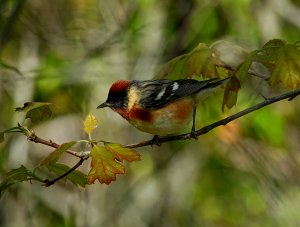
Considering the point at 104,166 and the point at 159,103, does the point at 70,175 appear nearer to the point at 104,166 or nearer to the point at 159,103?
the point at 104,166

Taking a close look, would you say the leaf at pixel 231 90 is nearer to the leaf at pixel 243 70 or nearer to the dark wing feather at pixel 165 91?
the leaf at pixel 243 70

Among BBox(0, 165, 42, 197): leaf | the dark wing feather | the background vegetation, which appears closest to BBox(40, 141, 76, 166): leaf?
BBox(0, 165, 42, 197): leaf

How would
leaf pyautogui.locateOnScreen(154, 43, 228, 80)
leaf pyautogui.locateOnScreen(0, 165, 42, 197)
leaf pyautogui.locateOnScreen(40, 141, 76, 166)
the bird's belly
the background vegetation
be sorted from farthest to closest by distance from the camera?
the background vegetation < the bird's belly < leaf pyautogui.locateOnScreen(154, 43, 228, 80) < leaf pyautogui.locateOnScreen(0, 165, 42, 197) < leaf pyautogui.locateOnScreen(40, 141, 76, 166)

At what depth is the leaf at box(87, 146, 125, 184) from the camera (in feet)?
7.64

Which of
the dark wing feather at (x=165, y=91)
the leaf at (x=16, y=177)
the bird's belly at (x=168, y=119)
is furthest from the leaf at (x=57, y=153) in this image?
the dark wing feather at (x=165, y=91)

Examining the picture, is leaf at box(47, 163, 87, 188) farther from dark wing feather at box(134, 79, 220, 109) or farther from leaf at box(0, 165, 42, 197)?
dark wing feather at box(134, 79, 220, 109)

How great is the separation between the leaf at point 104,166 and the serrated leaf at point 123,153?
0.01 m

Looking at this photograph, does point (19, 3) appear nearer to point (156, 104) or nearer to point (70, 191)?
point (156, 104)

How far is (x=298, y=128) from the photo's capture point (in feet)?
21.5

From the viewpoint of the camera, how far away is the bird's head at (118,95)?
3.57m

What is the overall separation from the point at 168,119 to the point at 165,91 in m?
0.28

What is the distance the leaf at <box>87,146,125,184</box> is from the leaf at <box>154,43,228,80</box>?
1.90ft

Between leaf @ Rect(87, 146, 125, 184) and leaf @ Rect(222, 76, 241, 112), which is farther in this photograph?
leaf @ Rect(222, 76, 241, 112)

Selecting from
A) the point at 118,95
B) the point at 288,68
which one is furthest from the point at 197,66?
the point at 118,95
